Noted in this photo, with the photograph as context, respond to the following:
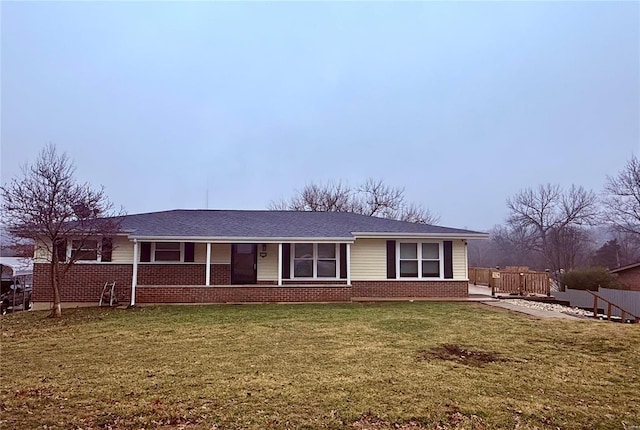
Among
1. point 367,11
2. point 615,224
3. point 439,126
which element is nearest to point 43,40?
point 367,11

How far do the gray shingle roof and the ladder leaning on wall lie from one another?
2.01 metres

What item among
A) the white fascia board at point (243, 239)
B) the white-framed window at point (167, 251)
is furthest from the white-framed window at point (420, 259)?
the white-framed window at point (167, 251)

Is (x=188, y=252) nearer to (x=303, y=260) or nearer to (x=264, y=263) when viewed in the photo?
(x=264, y=263)

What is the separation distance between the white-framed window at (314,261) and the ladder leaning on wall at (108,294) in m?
6.42

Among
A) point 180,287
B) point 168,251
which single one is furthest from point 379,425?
point 168,251

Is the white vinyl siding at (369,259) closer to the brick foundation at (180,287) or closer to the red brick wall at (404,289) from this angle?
the red brick wall at (404,289)

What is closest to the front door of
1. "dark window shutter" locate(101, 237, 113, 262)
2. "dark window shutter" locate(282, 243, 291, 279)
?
"dark window shutter" locate(282, 243, 291, 279)

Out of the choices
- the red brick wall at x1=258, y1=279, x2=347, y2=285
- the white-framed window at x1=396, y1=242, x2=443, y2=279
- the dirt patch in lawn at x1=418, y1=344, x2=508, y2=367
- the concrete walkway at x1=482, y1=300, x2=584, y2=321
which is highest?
the white-framed window at x1=396, y1=242, x2=443, y2=279

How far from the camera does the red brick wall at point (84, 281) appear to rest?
594 inches

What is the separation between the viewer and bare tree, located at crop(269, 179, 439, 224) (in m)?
39.2

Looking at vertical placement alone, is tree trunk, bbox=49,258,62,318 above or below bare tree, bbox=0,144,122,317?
below

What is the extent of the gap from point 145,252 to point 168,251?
0.80 metres

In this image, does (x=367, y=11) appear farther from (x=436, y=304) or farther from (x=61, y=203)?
(x=61, y=203)

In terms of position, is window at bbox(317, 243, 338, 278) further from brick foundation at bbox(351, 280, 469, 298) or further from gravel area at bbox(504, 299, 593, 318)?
gravel area at bbox(504, 299, 593, 318)
